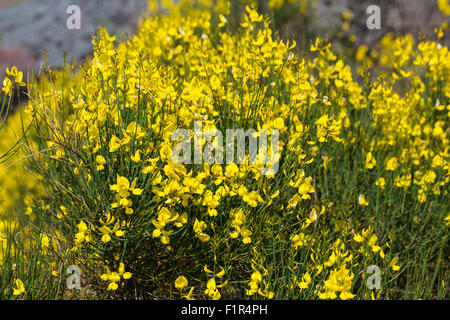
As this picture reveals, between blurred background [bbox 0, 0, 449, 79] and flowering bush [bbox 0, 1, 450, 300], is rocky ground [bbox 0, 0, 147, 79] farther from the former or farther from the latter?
flowering bush [bbox 0, 1, 450, 300]

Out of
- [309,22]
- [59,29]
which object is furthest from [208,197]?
[59,29]

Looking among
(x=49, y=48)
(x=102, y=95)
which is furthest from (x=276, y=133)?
(x=49, y=48)

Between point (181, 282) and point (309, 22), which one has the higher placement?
point (309, 22)

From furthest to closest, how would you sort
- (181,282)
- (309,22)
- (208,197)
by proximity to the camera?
(309,22)
(181,282)
(208,197)

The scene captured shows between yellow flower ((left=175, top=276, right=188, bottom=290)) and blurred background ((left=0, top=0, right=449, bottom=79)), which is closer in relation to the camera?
yellow flower ((left=175, top=276, right=188, bottom=290))

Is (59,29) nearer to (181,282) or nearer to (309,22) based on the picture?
(309,22)

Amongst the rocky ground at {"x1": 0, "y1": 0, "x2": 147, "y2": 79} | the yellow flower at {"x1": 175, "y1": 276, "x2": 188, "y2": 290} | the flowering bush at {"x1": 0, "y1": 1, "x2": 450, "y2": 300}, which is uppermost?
the rocky ground at {"x1": 0, "y1": 0, "x2": 147, "y2": 79}

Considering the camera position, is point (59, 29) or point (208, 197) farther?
point (59, 29)

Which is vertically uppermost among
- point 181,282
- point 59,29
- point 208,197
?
point 59,29

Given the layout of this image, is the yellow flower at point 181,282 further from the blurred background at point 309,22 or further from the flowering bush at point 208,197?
the blurred background at point 309,22

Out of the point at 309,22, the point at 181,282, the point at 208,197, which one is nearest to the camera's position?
the point at 208,197

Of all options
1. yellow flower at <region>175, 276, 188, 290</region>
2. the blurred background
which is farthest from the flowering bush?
the blurred background
